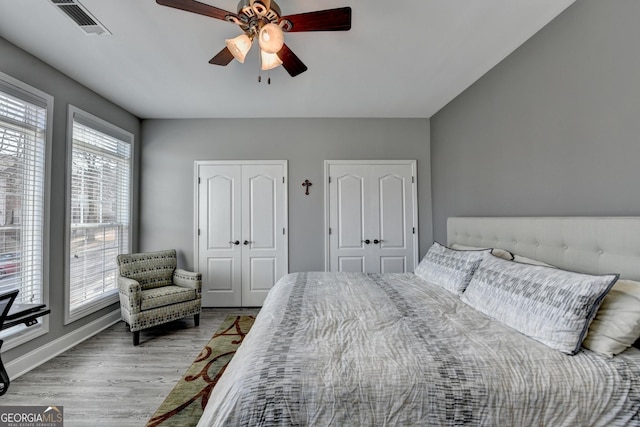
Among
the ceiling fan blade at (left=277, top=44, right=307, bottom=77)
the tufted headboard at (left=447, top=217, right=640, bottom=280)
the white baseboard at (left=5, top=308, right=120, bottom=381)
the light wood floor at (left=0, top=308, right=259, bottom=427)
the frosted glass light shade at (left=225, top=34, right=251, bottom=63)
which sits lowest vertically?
the light wood floor at (left=0, top=308, right=259, bottom=427)

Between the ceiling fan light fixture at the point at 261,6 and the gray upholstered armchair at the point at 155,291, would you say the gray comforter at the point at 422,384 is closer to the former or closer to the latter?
the ceiling fan light fixture at the point at 261,6

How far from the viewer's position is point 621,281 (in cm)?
126

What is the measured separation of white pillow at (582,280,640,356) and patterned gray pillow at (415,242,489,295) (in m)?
0.74

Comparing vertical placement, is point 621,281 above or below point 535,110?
below

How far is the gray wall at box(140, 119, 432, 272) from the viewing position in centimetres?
365

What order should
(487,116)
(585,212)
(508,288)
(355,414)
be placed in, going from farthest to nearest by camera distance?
(487,116)
(585,212)
(508,288)
(355,414)

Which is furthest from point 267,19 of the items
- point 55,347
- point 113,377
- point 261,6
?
point 55,347

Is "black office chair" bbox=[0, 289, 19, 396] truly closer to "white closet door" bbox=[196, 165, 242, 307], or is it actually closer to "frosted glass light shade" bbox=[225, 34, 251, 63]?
"frosted glass light shade" bbox=[225, 34, 251, 63]

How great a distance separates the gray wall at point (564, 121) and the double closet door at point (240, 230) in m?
2.44

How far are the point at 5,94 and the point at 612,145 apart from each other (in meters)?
4.24

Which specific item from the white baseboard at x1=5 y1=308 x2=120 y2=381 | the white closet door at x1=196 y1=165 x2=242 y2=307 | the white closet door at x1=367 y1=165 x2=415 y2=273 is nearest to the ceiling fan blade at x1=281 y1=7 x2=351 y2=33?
the white closet door at x1=367 y1=165 x2=415 y2=273

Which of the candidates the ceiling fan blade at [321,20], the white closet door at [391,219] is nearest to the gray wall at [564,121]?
the white closet door at [391,219]

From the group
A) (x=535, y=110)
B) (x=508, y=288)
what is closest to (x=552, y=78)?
(x=535, y=110)

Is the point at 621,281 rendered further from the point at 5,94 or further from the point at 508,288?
the point at 5,94
